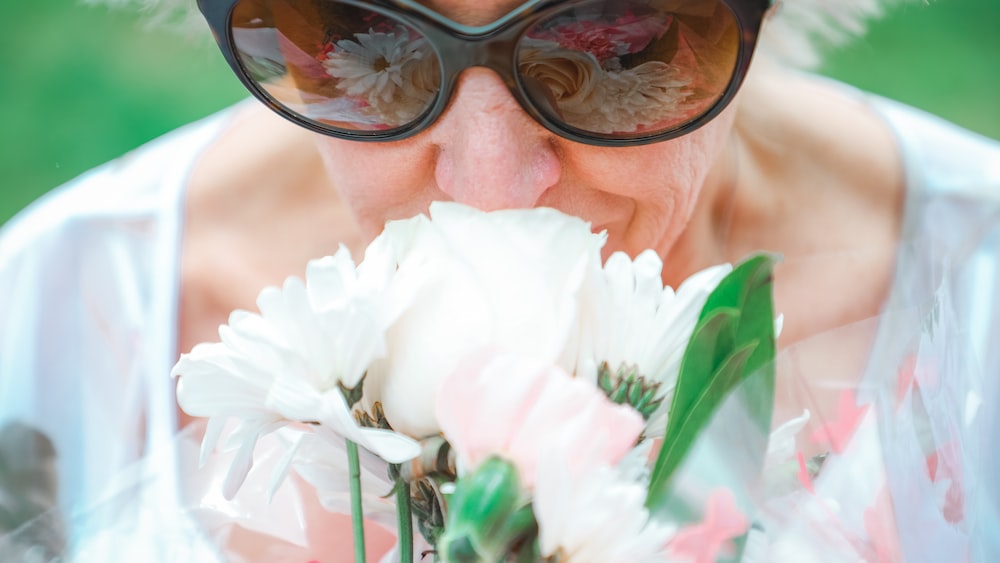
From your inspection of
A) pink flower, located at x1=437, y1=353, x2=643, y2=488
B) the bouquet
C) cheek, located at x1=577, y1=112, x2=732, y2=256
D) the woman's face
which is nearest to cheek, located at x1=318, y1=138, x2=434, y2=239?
the woman's face

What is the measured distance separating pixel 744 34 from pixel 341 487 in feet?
1.55

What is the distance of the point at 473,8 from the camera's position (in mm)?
757

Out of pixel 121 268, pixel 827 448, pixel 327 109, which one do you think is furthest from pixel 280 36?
pixel 121 268

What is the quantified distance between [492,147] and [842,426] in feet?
1.29

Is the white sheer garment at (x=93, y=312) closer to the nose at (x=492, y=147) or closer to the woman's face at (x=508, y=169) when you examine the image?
the woman's face at (x=508, y=169)

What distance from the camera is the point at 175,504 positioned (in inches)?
24.5

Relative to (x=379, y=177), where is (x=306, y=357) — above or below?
above

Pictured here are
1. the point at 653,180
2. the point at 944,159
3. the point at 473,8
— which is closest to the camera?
the point at 473,8

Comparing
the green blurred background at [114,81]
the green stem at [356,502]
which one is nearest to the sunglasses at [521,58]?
the green stem at [356,502]

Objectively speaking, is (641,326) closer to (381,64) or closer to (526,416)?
(526,416)

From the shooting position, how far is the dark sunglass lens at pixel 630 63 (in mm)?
761

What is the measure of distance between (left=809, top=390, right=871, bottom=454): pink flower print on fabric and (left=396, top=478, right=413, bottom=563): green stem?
226 millimetres

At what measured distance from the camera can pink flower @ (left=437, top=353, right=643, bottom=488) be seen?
1.47ft

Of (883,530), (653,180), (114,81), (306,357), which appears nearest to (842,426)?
(883,530)
